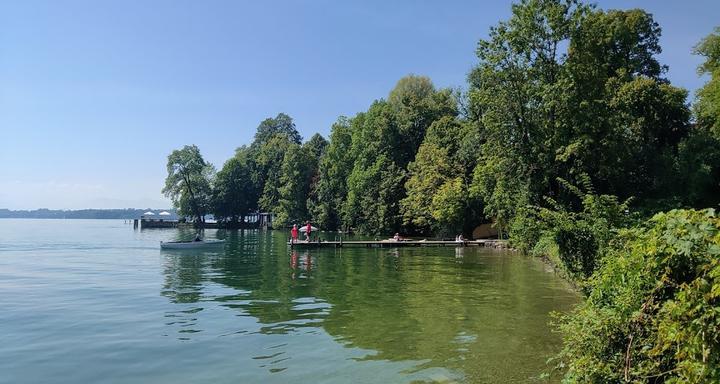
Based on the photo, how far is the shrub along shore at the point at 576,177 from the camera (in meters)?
5.33

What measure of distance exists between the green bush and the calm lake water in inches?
143

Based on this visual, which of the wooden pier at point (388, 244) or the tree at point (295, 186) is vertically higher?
the tree at point (295, 186)

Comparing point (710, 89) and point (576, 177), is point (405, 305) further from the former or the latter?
point (710, 89)

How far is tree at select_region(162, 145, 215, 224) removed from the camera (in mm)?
106338

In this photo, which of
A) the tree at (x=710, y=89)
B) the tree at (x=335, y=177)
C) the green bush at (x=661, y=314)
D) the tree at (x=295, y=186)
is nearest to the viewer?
the green bush at (x=661, y=314)

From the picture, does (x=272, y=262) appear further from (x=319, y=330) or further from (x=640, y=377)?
(x=640, y=377)

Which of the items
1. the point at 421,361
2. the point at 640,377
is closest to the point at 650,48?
the point at 421,361

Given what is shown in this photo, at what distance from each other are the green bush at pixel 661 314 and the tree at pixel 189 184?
353ft

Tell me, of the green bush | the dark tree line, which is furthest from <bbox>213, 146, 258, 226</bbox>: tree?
the green bush

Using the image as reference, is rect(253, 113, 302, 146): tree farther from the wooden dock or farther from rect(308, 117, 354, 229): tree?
the wooden dock

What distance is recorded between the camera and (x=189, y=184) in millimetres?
107750

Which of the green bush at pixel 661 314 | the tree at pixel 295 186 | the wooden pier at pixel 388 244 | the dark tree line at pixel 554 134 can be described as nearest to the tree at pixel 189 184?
the tree at pixel 295 186

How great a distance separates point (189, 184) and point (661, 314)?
360 feet

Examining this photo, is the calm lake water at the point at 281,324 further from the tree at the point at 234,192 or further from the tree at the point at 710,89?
the tree at the point at 234,192
